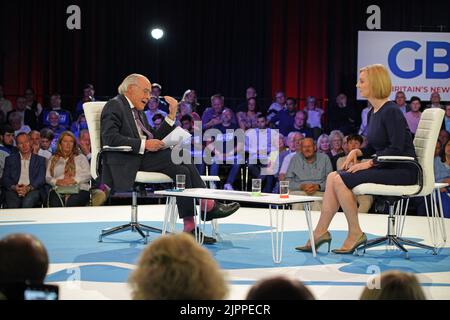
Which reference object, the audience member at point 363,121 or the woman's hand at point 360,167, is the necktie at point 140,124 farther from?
the audience member at point 363,121

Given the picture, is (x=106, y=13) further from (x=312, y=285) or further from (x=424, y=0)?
(x=312, y=285)

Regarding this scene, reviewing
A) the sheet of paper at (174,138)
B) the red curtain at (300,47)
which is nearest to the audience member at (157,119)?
the red curtain at (300,47)

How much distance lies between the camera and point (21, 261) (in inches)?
63.3

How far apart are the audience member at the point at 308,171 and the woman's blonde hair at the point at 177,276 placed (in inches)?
229

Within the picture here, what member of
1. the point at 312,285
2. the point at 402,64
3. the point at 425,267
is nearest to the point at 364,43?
the point at 402,64

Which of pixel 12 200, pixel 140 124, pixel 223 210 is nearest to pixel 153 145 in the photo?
pixel 140 124

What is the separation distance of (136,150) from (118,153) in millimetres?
136

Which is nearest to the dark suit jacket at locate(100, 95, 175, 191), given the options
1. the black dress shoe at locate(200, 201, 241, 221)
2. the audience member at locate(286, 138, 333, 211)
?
the black dress shoe at locate(200, 201, 241, 221)

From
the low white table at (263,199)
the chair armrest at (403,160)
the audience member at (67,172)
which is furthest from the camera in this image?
the audience member at (67,172)

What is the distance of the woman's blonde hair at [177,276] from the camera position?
57.7 inches

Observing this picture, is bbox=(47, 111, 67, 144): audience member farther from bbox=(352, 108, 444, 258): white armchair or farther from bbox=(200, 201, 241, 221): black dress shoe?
bbox=(352, 108, 444, 258): white armchair

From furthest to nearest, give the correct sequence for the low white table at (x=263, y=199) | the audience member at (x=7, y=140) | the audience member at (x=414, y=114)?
1. the audience member at (x=414, y=114)
2. the audience member at (x=7, y=140)
3. the low white table at (x=263, y=199)
